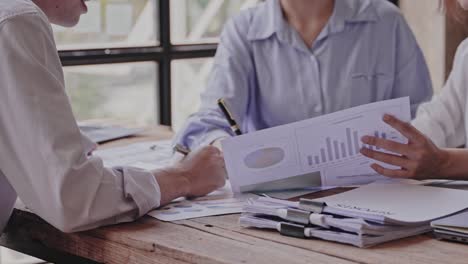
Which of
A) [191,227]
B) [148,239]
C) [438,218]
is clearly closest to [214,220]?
[191,227]

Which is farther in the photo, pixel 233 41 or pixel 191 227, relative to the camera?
pixel 233 41

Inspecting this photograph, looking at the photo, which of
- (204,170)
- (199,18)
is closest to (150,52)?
(199,18)

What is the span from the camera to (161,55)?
11.6 feet

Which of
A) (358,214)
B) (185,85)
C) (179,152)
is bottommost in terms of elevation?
(185,85)

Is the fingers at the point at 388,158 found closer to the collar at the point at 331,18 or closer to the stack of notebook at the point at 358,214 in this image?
the stack of notebook at the point at 358,214

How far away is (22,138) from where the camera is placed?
1527 millimetres

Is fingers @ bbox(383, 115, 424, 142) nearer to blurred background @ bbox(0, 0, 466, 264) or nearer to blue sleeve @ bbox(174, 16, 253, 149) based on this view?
blue sleeve @ bbox(174, 16, 253, 149)

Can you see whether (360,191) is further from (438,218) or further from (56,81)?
(56,81)

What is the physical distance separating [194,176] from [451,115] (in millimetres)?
879

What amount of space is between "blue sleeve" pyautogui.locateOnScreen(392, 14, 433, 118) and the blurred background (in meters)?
0.98

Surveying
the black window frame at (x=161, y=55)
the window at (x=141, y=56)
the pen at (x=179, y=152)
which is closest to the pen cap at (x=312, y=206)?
the pen at (x=179, y=152)

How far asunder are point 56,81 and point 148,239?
13.2 inches

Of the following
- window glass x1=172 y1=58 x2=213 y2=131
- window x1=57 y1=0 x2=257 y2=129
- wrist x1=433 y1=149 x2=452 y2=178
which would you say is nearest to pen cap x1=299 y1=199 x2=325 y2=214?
wrist x1=433 y1=149 x2=452 y2=178

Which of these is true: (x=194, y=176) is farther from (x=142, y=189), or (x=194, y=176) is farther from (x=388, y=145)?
(x=388, y=145)
